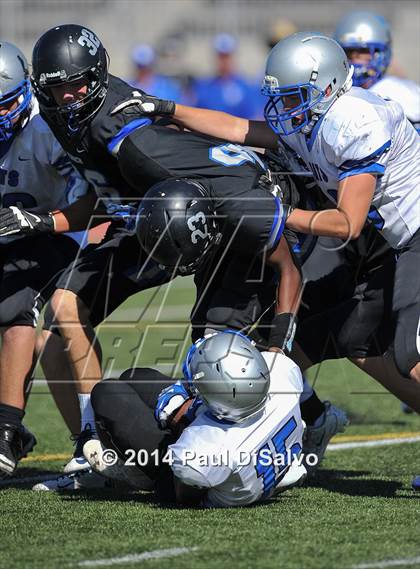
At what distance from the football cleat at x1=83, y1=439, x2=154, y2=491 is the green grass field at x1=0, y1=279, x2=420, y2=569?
10 centimetres

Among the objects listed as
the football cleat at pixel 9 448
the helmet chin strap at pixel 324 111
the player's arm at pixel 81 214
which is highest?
the helmet chin strap at pixel 324 111

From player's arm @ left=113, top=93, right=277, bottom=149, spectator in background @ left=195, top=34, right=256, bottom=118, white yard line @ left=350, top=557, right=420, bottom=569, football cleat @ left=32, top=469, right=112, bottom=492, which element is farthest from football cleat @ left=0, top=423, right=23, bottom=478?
spectator in background @ left=195, top=34, right=256, bottom=118

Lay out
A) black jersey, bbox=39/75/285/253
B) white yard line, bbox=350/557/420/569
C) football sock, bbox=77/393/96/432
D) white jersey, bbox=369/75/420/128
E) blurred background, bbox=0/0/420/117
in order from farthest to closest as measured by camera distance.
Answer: blurred background, bbox=0/0/420/117 → white jersey, bbox=369/75/420/128 → football sock, bbox=77/393/96/432 → black jersey, bbox=39/75/285/253 → white yard line, bbox=350/557/420/569

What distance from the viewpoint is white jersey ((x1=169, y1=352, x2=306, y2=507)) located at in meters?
3.88

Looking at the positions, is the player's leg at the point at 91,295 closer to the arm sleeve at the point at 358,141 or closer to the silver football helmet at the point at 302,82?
the silver football helmet at the point at 302,82

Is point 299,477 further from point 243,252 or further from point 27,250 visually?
point 27,250

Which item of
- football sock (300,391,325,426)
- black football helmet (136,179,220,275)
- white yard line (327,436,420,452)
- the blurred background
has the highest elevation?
black football helmet (136,179,220,275)

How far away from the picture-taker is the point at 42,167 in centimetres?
507

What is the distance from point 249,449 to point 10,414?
1407mm

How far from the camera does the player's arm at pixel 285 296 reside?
14.0ft

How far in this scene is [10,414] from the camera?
16.0 feet

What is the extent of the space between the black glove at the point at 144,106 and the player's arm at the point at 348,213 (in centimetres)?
90

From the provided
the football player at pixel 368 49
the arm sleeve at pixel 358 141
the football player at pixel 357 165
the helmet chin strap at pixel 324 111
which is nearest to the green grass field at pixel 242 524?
the football player at pixel 357 165

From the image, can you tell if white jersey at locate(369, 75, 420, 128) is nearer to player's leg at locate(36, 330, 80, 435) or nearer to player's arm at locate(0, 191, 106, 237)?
player's arm at locate(0, 191, 106, 237)
